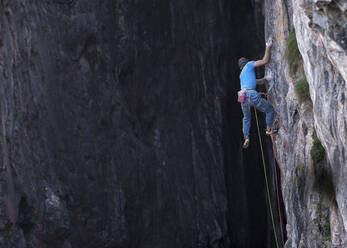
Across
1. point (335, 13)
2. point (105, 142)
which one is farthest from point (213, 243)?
point (335, 13)

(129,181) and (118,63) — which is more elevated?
(118,63)

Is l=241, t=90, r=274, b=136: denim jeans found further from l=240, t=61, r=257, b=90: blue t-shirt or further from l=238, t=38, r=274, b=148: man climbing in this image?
l=240, t=61, r=257, b=90: blue t-shirt

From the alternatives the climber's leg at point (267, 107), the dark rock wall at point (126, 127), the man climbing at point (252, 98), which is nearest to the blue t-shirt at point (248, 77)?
the man climbing at point (252, 98)

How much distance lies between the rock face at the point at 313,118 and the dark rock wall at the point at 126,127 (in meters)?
4.85

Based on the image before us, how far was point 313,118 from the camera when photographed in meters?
11.2

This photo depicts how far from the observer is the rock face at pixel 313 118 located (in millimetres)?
7480

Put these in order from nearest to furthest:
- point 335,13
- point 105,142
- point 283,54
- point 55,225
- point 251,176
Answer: point 335,13 → point 283,54 → point 55,225 → point 105,142 → point 251,176

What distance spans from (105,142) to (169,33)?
4.42 metres

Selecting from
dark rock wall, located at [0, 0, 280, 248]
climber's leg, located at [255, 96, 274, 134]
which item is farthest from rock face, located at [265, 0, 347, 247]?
dark rock wall, located at [0, 0, 280, 248]

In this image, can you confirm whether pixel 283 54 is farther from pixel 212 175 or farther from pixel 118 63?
pixel 212 175

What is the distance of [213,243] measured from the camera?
19.9 m

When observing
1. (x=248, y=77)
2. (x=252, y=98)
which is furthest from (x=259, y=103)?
(x=248, y=77)

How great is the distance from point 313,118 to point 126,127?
8122mm

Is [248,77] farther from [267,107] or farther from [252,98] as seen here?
[267,107]
